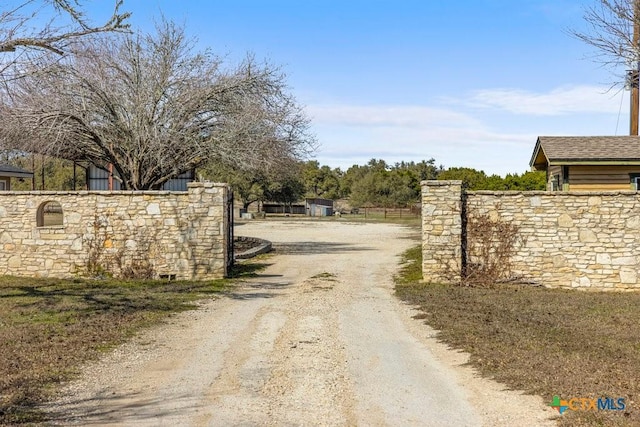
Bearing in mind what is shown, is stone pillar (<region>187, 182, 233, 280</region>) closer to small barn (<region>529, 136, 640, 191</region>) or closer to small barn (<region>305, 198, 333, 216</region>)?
small barn (<region>529, 136, 640, 191</region>)

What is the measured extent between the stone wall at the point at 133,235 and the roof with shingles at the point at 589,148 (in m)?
9.90

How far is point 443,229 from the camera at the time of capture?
1388 cm

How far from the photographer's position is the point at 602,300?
11898mm

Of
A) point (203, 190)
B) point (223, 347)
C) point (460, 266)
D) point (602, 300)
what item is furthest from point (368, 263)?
point (223, 347)

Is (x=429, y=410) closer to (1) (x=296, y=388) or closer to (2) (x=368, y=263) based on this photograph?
(1) (x=296, y=388)

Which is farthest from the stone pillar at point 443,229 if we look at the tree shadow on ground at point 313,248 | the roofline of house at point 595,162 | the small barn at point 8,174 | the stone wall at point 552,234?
the small barn at point 8,174

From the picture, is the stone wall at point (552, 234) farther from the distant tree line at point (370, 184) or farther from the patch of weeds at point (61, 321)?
the distant tree line at point (370, 184)

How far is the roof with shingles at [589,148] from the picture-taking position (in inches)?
684

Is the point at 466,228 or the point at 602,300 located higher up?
the point at 466,228

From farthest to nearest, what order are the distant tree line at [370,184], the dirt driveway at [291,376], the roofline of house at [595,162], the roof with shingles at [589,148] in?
1. the distant tree line at [370,184]
2. the roof with shingles at [589,148]
3. the roofline of house at [595,162]
4. the dirt driveway at [291,376]

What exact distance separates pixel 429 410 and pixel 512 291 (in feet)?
26.9

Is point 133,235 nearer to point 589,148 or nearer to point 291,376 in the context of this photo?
point 291,376

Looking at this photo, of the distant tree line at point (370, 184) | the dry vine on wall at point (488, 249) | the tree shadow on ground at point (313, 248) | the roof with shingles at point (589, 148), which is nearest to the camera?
the dry vine on wall at point (488, 249)

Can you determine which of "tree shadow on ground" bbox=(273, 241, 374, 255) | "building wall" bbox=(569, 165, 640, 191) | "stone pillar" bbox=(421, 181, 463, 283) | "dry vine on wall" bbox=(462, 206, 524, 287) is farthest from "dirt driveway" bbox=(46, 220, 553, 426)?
"tree shadow on ground" bbox=(273, 241, 374, 255)
